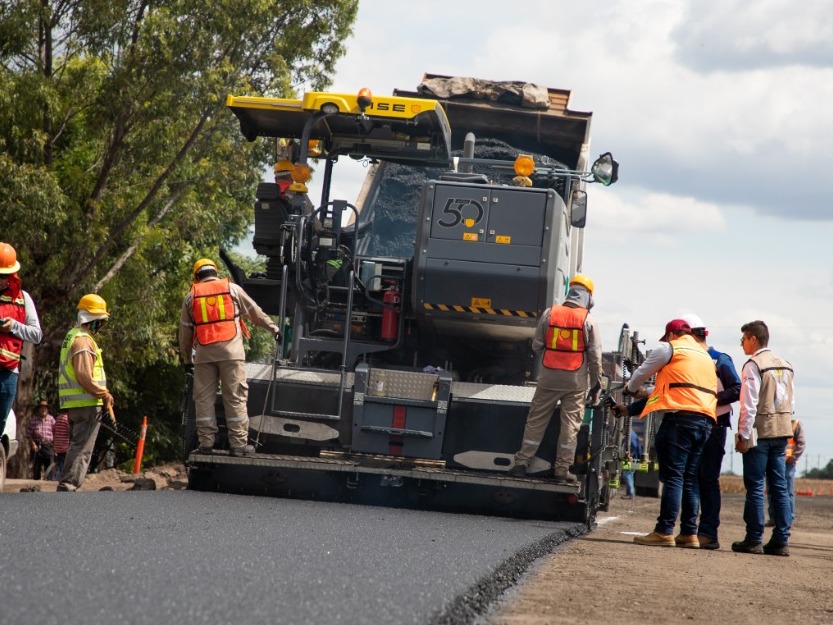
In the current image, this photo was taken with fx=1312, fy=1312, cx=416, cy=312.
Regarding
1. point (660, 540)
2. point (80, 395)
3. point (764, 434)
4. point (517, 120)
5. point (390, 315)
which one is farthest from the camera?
point (517, 120)

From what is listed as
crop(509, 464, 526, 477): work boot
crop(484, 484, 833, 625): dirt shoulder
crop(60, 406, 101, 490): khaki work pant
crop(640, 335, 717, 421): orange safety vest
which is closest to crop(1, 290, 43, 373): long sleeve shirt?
crop(60, 406, 101, 490): khaki work pant

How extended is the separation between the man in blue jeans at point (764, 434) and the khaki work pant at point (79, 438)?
4.52 meters

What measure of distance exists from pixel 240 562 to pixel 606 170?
5.58 meters

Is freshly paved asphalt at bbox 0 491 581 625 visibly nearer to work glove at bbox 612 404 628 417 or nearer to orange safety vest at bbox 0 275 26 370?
orange safety vest at bbox 0 275 26 370

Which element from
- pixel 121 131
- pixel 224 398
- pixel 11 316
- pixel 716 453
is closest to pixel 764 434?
pixel 716 453

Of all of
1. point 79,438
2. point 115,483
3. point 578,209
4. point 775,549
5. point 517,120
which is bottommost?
point 115,483

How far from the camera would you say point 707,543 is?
29.0 feet

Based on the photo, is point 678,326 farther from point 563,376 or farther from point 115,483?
point 115,483

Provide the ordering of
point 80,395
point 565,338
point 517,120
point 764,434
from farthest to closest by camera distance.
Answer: point 517,120, point 80,395, point 565,338, point 764,434

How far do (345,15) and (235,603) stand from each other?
15.5m

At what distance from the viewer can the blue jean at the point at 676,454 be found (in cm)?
848

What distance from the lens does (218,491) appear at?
9.49 m

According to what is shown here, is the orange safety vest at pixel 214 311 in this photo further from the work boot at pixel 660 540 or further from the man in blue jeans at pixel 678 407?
the work boot at pixel 660 540

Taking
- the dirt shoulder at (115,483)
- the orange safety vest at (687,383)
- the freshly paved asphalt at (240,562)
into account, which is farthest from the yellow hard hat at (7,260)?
the orange safety vest at (687,383)
